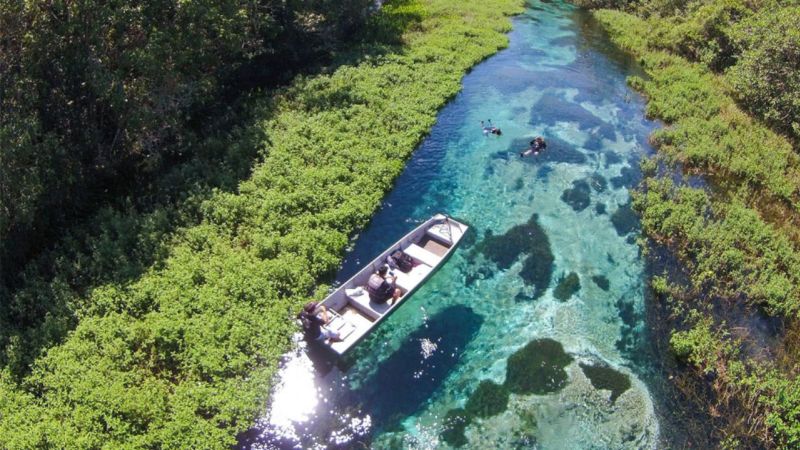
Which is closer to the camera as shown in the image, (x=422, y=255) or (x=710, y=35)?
(x=422, y=255)

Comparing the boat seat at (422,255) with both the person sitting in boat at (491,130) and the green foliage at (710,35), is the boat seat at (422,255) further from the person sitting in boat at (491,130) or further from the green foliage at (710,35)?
the green foliage at (710,35)

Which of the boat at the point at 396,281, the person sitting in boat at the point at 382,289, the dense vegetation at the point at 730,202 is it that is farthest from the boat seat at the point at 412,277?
the dense vegetation at the point at 730,202

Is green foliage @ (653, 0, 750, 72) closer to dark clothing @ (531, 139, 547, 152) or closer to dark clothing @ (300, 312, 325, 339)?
dark clothing @ (531, 139, 547, 152)

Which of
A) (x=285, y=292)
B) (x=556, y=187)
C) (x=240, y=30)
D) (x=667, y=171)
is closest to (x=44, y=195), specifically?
(x=285, y=292)

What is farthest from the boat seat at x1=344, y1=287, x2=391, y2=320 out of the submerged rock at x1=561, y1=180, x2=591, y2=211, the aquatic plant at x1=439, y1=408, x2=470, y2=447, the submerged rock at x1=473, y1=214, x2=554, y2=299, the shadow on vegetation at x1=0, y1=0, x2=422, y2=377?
the submerged rock at x1=561, y1=180, x2=591, y2=211

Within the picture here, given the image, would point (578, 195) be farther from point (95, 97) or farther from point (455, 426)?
point (95, 97)

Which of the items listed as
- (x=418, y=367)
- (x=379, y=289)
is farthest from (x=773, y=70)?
(x=418, y=367)
